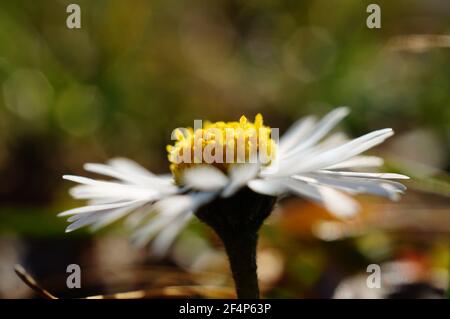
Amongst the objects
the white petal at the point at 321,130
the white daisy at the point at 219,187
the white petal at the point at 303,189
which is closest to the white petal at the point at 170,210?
the white daisy at the point at 219,187

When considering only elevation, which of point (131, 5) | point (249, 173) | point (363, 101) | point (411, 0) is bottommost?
point (249, 173)

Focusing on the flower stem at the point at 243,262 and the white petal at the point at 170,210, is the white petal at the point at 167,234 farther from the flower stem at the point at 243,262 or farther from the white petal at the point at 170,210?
the flower stem at the point at 243,262

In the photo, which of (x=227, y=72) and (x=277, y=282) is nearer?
(x=277, y=282)

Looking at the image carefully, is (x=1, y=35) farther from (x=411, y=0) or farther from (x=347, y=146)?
(x=411, y=0)

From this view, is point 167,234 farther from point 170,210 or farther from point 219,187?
point 219,187

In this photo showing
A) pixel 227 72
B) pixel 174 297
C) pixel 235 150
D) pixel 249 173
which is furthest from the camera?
pixel 227 72

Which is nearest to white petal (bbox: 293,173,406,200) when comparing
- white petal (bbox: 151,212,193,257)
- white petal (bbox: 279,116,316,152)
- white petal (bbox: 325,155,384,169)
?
white petal (bbox: 325,155,384,169)

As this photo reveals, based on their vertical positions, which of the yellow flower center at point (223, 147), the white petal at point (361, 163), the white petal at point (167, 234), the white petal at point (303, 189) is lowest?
the white petal at point (167, 234)
